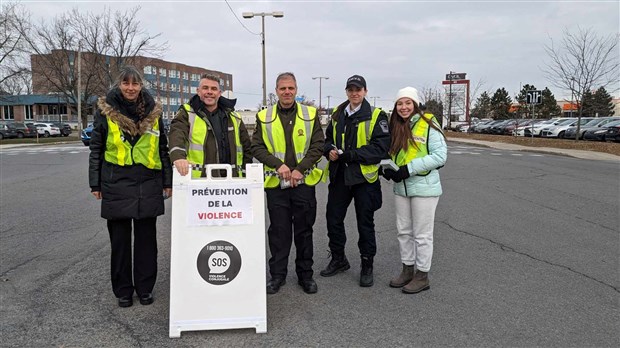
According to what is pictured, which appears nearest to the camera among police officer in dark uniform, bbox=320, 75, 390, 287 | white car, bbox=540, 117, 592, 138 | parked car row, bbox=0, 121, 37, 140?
police officer in dark uniform, bbox=320, 75, 390, 287

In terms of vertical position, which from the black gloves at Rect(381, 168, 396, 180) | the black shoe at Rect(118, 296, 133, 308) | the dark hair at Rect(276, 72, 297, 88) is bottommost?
the black shoe at Rect(118, 296, 133, 308)

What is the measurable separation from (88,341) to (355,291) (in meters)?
2.21

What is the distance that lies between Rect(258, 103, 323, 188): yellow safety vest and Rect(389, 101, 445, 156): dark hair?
77 cm

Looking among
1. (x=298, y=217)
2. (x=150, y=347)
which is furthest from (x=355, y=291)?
(x=150, y=347)

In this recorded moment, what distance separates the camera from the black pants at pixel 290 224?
167 inches

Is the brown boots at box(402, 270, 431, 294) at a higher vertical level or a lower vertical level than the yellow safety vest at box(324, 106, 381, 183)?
lower

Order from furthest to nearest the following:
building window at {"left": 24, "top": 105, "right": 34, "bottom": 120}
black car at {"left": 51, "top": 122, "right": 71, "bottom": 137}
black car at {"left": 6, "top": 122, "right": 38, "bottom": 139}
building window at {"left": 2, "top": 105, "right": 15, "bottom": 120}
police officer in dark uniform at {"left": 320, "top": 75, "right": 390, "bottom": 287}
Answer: building window at {"left": 2, "top": 105, "right": 15, "bottom": 120}, building window at {"left": 24, "top": 105, "right": 34, "bottom": 120}, black car at {"left": 51, "top": 122, "right": 71, "bottom": 137}, black car at {"left": 6, "top": 122, "right": 38, "bottom": 139}, police officer in dark uniform at {"left": 320, "top": 75, "right": 390, "bottom": 287}

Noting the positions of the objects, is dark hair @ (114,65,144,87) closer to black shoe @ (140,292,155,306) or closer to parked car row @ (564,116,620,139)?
black shoe @ (140,292,155,306)

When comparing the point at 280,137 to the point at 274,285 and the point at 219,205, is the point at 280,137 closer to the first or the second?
the point at 219,205

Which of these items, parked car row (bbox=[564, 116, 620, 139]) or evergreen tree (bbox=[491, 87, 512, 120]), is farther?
evergreen tree (bbox=[491, 87, 512, 120])

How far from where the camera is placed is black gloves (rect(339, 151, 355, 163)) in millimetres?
4198

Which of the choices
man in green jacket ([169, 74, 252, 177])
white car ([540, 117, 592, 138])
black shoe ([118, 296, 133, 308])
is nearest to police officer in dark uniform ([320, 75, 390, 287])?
man in green jacket ([169, 74, 252, 177])

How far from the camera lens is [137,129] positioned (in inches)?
148

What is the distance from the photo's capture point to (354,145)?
4348 millimetres
